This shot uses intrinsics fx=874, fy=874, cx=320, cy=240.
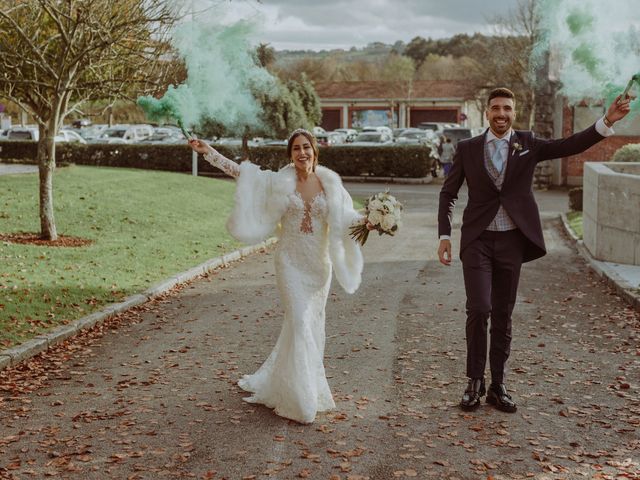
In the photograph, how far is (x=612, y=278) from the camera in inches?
508

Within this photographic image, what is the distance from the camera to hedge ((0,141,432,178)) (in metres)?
36.1

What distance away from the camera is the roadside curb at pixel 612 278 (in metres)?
11.4

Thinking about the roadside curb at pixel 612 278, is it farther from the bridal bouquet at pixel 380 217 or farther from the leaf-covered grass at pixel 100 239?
the leaf-covered grass at pixel 100 239

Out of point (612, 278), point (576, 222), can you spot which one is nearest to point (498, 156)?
point (612, 278)

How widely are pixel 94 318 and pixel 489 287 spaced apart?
16.5 feet

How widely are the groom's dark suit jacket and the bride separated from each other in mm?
898

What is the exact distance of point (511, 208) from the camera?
6.58 metres

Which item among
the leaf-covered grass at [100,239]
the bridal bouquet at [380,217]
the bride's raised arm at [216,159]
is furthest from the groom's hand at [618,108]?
the leaf-covered grass at [100,239]

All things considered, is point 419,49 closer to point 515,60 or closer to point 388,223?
point 515,60

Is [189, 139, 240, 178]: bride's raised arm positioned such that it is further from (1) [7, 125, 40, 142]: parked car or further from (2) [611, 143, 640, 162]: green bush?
(1) [7, 125, 40, 142]: parked car

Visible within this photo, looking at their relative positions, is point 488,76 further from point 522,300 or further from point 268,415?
point 268,415

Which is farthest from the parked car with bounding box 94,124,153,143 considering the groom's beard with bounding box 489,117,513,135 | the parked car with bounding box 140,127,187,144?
the groom's beard with bounding box 489,117,513,135

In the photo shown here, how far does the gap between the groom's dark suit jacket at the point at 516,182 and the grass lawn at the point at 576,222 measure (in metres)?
12.5

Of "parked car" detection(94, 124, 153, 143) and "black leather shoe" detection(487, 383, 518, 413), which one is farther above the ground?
"parked car" detection(94, 124, 153, 143)
